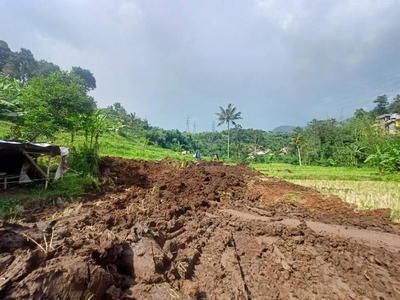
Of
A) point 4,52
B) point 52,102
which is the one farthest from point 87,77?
point 52,102

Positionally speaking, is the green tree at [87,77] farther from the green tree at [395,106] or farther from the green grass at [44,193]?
the green tree at [395,106]

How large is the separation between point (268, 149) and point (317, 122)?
525 inches

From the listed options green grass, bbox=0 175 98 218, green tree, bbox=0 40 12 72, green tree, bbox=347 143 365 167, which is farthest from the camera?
green tree, bbox=0 40 12 72

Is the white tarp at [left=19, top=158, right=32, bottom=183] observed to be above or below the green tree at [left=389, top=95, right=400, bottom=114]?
below

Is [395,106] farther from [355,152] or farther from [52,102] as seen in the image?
[52,102]

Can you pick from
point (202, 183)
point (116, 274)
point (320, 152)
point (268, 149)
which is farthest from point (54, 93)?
point (268, 149)

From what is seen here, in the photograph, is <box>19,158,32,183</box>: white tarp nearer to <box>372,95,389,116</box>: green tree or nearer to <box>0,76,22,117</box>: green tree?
<box>0,76,22,117</box>: green tree

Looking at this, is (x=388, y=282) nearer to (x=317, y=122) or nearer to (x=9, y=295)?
(x=9, y=295)

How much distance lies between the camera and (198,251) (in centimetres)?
502

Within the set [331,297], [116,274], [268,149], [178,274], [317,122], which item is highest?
[317,122]

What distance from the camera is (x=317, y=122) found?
149 ft

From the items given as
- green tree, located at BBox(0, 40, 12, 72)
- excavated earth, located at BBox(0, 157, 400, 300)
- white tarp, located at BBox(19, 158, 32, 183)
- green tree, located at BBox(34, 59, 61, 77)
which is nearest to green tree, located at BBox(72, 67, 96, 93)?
green tree, located at BBox(34, 59, 61, 77)

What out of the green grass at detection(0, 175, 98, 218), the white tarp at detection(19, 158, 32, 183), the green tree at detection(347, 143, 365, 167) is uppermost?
the green tree at detection(347, 143, 365, 167)

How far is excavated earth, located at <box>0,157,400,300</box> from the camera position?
2.66 metres
